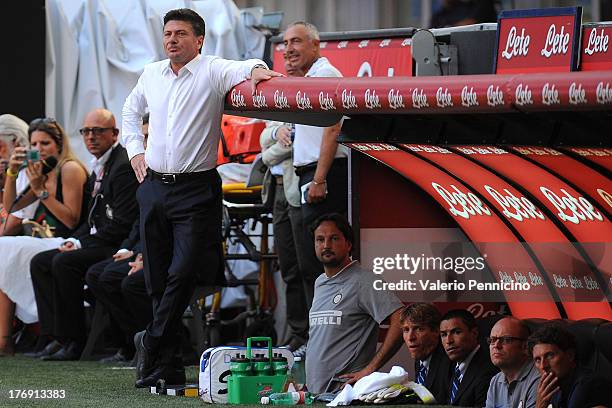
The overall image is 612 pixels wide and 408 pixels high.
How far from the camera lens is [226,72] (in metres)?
7.29

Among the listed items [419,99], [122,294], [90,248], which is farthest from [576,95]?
[90,248]

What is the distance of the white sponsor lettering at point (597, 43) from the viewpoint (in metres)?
8.88

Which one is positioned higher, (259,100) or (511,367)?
(259,100)

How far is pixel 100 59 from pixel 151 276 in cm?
574

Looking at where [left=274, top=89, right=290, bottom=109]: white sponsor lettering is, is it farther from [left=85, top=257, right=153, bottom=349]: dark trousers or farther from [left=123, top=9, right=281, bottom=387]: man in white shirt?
[left=85, top=257, right=153, bottom=349]: dark trousers

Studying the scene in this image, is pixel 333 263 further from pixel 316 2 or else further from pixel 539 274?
pixel 316 2

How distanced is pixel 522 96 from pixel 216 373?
2.30 m

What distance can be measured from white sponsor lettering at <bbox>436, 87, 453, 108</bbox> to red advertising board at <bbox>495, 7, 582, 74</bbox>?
9.14 feet

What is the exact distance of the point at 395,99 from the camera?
6.01 meters

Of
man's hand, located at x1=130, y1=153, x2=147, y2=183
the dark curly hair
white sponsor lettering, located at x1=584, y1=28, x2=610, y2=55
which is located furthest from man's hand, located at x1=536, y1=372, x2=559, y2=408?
white sponsor lettering, located at x1=584, y1=28, x2=610, y2=55

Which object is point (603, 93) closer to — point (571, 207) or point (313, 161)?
point (571, 207)

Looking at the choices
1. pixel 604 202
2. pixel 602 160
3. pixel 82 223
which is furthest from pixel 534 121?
pixel 82 223

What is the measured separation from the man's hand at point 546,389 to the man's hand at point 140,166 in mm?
2630

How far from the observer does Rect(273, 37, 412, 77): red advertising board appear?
1152 cm
